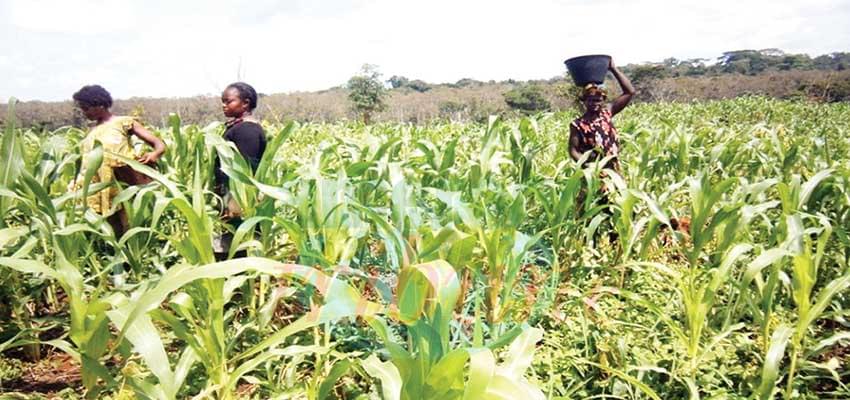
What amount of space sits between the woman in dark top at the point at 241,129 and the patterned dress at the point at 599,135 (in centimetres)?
192

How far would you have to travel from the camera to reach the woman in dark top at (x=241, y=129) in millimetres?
2660

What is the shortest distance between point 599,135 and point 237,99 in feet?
7.00

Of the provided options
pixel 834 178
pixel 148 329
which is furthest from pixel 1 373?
pixel 834 178

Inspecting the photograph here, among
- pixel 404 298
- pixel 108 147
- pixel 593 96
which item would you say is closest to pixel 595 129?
pixel 593 96

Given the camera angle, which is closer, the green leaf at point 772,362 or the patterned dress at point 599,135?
the green leaf at point 772,362

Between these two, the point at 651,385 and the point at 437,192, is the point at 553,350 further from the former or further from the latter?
the point at 437,192

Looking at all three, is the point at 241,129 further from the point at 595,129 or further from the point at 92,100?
the point at 595,129

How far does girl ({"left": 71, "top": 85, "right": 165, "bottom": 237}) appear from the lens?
2.76m

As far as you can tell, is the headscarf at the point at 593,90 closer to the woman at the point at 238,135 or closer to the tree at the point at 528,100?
the woman at the point at 238,135

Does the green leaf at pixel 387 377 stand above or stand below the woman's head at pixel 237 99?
below

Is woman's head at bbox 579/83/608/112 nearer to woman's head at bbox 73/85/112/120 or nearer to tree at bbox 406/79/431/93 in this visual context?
woman's head at bbox 73/85/112/120

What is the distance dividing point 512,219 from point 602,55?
5.20ft

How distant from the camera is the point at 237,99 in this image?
270cm

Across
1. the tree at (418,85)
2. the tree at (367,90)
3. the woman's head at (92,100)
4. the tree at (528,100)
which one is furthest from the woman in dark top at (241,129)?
the tree at (418,85)
